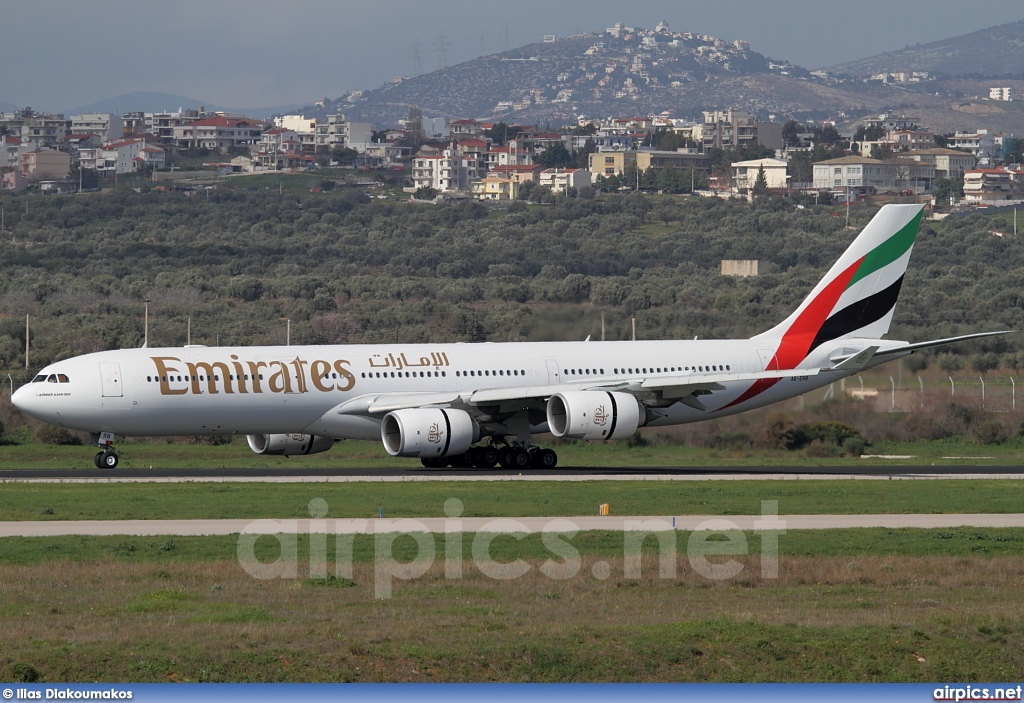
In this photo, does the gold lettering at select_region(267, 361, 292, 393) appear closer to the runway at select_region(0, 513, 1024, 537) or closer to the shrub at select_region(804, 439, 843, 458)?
the runway at select_region(0, 513, 1024, 537)

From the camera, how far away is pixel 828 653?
717 inches

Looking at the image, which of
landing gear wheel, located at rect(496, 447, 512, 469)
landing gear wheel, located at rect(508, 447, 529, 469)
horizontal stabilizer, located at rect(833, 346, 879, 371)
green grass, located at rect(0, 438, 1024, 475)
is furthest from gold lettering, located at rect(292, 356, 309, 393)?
horizontal stabilizer, located at rect(833, 346, 879, 371)

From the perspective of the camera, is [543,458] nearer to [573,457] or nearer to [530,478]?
[530,478]

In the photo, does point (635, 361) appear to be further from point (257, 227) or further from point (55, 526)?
point (257, 227)

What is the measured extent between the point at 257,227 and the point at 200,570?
143 meters

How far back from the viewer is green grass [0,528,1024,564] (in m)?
24.6

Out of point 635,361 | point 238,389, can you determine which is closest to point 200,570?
point 238,389

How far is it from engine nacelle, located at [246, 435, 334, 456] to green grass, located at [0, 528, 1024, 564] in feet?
63.2

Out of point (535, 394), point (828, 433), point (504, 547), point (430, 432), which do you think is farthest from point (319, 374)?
point (504, 547)

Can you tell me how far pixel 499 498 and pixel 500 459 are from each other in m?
10.9

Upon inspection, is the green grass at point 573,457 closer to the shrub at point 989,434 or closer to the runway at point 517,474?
the shrub at point 989,434

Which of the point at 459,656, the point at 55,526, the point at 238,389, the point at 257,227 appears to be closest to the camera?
the point at 459,656

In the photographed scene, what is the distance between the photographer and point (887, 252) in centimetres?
5047

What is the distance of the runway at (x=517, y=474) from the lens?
40.3 meters
